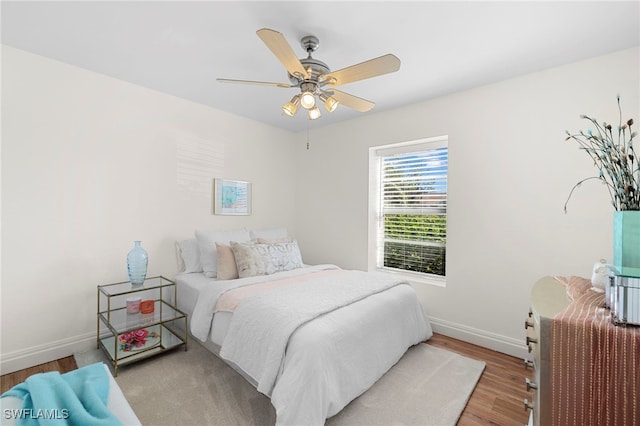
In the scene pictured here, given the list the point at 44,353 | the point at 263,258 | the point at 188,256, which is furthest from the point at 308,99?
the point at 44,353

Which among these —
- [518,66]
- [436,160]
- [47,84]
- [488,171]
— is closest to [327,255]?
[436,160]

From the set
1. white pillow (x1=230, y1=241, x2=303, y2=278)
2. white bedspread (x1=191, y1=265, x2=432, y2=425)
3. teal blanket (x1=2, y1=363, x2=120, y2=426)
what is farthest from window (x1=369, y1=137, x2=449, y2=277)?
teal blanket (x1=2, y1=363, x2=120, y2=426)

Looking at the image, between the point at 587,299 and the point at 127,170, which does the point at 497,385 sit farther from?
the point at 127,170

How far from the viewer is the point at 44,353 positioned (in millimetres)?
2348

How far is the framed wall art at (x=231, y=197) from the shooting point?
3486 mm

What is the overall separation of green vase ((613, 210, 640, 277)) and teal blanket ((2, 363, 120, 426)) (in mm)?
1964

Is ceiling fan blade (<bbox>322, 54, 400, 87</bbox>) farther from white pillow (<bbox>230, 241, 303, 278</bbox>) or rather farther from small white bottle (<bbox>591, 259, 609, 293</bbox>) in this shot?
white pillow (<bbox>230, 241, 303, 278</bbox>)

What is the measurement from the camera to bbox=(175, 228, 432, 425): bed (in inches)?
63.8

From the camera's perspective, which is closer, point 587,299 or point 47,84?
point 587,299

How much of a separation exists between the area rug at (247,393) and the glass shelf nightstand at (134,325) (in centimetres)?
9

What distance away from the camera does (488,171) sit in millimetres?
2701

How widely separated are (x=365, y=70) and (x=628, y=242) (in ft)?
4.93

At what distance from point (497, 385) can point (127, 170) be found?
3676mm

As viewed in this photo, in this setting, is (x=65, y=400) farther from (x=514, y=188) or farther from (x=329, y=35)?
(x=514, y=188)
